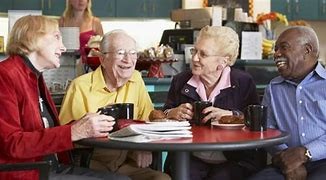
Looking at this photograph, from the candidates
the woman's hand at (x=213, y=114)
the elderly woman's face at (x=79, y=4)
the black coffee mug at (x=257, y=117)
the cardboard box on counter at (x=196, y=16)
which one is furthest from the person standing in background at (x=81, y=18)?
the black coffee mug at (x=257, y=117)

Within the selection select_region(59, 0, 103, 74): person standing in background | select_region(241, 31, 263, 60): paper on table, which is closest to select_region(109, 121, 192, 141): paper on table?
select_region(241, 31, 263, 60): paper on table

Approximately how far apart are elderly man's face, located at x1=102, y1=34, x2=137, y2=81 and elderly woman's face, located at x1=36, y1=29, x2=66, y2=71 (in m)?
0.32

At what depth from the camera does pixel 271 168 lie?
244cm

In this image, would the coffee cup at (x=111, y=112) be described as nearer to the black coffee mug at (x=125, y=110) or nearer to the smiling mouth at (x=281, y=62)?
the black coffee mug at (x=125, y=110)

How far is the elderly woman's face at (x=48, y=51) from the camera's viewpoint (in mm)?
2193

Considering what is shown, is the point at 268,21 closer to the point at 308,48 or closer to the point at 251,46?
the point at 251,46

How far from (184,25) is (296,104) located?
2.62 m

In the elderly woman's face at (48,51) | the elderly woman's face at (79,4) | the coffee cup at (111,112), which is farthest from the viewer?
the elderly woman's face at (79,4)

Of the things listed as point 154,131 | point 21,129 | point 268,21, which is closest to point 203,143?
point 154,131

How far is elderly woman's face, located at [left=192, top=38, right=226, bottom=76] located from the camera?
2.57 m

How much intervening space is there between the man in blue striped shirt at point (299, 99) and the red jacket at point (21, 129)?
91 cm

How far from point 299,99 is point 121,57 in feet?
2.58

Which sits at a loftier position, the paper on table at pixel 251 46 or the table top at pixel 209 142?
the paper on table at pixel 251 46

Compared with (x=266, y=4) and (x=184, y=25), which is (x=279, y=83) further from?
(x=266, y=4)
